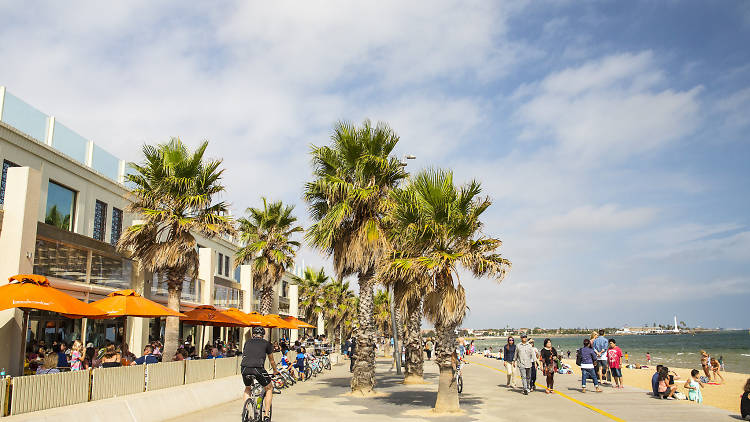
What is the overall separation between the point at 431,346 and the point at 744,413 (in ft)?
123

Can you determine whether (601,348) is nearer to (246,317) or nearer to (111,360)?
(246,317)

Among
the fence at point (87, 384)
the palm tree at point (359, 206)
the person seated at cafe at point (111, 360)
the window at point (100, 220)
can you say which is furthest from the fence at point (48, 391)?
the window at point (100, 220)

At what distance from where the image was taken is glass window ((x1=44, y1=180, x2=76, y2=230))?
1859 centimetres

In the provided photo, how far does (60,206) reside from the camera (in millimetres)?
19141

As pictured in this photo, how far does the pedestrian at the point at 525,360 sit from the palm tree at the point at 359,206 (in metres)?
4.67

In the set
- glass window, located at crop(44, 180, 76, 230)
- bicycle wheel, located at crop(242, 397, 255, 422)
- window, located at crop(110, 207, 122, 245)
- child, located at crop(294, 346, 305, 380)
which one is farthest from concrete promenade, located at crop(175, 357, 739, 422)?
window, located at crop(110, 207, 122, 245)

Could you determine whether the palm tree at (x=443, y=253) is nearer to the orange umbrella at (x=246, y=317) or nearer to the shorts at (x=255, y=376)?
the shorts at (x=255, y=376)

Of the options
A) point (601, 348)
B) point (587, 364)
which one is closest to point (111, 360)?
point (587, 364)

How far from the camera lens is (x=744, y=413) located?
11578 millimetres

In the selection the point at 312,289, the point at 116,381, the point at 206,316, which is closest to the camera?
the point at 116,381

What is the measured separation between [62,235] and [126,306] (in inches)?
220

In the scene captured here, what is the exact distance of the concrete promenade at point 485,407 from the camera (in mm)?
12359

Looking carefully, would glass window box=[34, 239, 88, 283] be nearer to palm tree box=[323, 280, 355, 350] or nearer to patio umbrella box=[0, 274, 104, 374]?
patio umbrella box=[0, 274, 104, 374]

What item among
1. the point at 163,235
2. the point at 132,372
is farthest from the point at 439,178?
the point at 163,235
